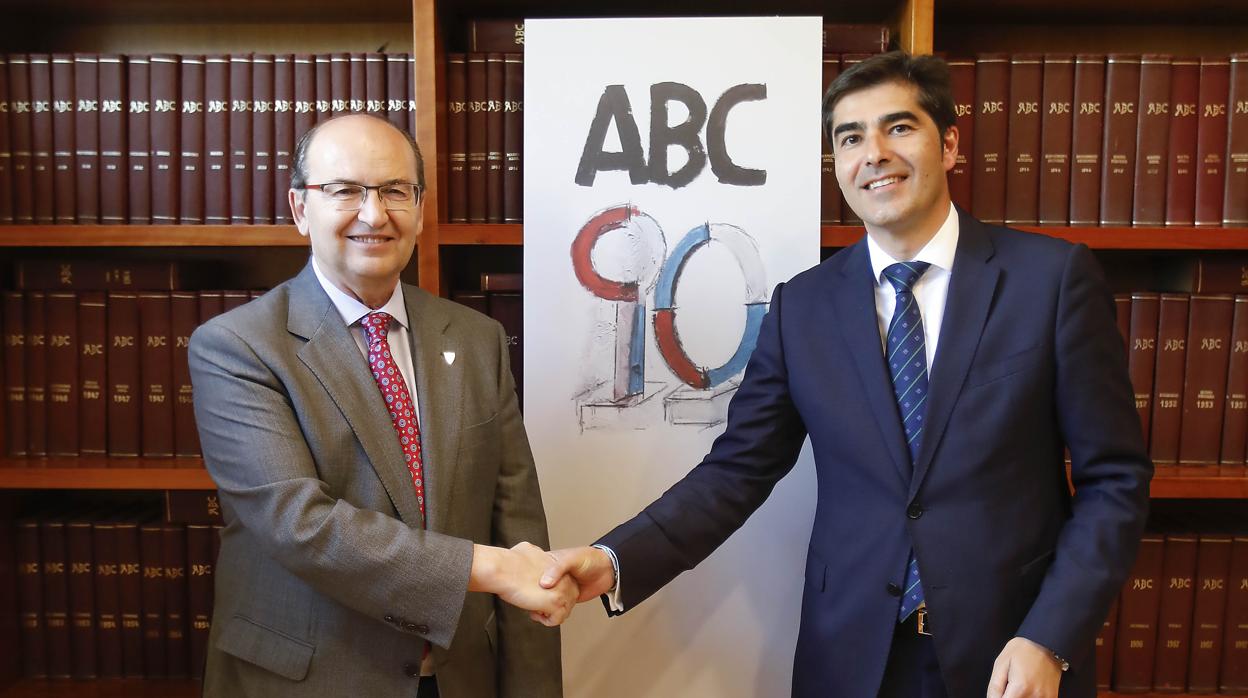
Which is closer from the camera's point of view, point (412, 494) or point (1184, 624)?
point (412, 494)

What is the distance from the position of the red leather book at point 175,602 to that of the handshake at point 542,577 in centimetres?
93

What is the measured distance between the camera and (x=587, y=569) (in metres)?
1.52

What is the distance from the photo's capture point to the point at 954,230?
1.48 meters

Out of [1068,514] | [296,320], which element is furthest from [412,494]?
[1068,514]

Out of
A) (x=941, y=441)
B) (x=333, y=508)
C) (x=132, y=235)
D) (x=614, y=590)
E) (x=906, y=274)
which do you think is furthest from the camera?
(x=132, y=235)

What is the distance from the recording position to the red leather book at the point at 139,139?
1.84 metres

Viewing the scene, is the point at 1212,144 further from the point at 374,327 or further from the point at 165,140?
the point at 165,140

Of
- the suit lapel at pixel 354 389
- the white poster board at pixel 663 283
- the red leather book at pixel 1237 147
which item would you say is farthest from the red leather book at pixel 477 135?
the red leather book at pixel 1237 147

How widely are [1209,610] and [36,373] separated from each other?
8.52ft

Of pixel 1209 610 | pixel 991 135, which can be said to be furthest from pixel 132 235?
pixel 1209 610

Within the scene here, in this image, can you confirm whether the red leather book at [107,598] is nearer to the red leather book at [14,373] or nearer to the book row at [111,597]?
the book row at [111,597]

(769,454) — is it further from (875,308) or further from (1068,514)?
(1068,514)

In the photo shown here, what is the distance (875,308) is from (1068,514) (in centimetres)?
45

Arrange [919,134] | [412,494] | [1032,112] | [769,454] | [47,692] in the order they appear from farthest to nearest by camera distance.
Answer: [47,692] < [1032,112] < [769,454] < [919,134] < [412,494]
